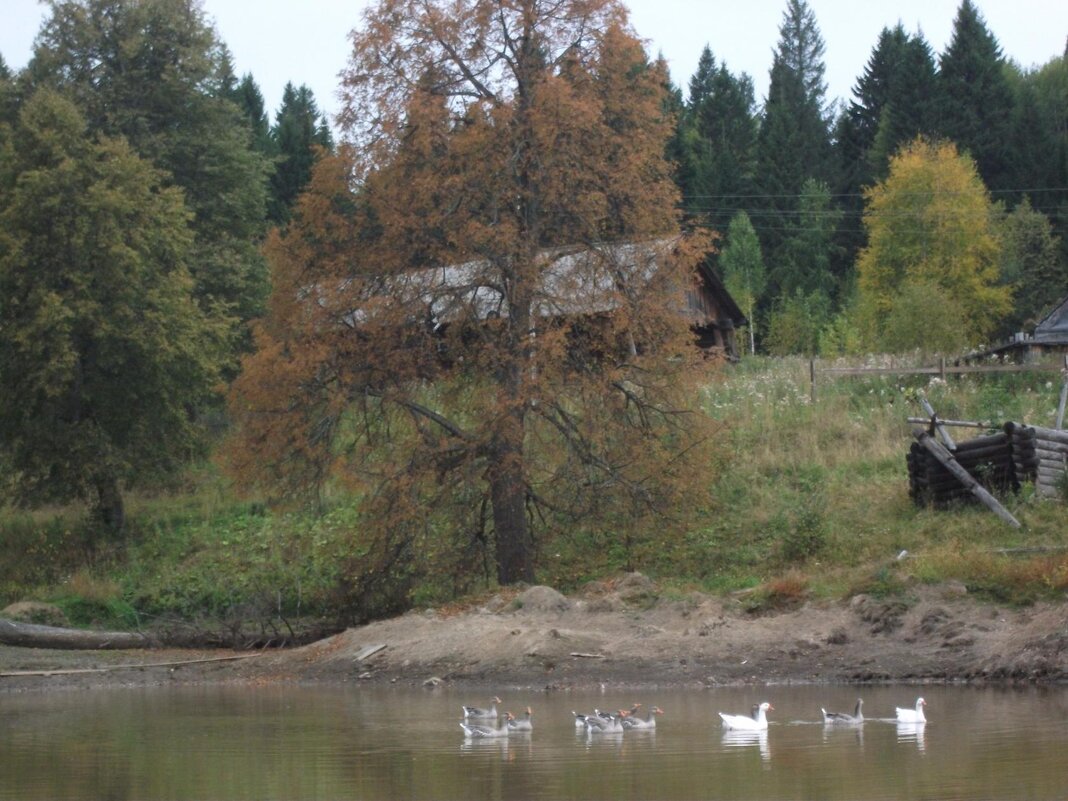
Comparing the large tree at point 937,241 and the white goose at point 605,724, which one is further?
the large tree at point 937,241

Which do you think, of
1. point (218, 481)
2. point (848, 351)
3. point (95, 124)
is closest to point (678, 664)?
point (218, 481)

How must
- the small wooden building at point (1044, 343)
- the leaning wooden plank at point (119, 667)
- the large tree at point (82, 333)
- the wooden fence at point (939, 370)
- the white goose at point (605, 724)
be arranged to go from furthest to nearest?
the small wooden building at point (1044, 343)
the large tree at point (82, 333)
the wooden fence at point (939, 370)
the leaning wooden plank at point (119, 667)
the white goose at point (605, 724)

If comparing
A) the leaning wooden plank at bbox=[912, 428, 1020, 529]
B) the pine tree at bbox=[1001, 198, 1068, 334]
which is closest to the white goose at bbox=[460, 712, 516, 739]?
the leaning wooden plank at bbox=[912, 428, 1020, 529]

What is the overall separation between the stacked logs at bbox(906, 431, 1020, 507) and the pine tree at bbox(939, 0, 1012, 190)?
55.0 metres

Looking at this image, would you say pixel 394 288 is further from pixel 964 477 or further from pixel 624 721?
pixel 624 721

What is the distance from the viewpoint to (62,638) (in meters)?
30.6

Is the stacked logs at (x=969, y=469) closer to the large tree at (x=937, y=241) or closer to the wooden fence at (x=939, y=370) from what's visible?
the wooden fence at (x=939, y=370)

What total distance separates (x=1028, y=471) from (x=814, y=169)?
212 ft

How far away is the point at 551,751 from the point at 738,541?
14862 millimetres

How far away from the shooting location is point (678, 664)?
2345cm

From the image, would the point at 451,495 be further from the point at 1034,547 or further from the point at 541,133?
the point at 1034,547

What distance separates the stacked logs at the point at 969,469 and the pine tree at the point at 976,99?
5496 centimetres

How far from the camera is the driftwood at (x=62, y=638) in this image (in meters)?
30.3

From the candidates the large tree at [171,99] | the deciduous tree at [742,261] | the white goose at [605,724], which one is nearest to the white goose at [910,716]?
the white goose at [605,724]
